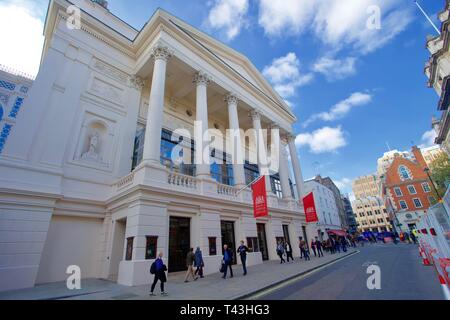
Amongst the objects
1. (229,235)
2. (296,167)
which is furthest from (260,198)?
(296,167)

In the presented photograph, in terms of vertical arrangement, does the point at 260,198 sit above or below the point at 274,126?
below

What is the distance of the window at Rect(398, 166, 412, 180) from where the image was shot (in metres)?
47.2

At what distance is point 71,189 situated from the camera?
11281 millimetres

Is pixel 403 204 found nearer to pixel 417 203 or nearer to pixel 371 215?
pixel 417 203

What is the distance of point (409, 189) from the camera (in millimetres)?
45969

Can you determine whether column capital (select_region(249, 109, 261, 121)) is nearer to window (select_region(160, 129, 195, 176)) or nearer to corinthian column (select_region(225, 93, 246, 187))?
corinthian column (select_region(225, 93, 246, 187))

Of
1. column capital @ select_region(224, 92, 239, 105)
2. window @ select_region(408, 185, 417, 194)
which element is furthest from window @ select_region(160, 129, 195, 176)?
window @ select_region(408, 185, 417, 194)

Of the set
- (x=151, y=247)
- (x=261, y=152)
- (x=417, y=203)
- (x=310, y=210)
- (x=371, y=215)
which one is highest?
(x=371, y=215)

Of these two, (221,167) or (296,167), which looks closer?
(221,167)

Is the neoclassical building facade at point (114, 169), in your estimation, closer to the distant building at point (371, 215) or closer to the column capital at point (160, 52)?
the column capital at point (160, 52)

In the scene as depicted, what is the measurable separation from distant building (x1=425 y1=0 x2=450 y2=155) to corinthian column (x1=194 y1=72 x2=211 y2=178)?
92.2 ft

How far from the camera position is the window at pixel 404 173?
47244 millimetres

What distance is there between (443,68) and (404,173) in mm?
28292
